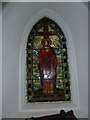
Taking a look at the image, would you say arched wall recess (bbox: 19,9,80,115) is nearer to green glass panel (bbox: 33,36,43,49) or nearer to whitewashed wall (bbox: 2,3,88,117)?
whitewashed wall (bbox: 2,3,88,117)

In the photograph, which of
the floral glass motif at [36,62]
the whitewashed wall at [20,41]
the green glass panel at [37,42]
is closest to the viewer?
the whitewashed wall at [20,41]

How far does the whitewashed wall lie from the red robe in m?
0.49

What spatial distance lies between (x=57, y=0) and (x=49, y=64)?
1.20 metres

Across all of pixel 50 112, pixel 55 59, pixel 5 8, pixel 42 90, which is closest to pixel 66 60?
pixel 55 59

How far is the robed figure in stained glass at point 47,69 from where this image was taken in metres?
4.49

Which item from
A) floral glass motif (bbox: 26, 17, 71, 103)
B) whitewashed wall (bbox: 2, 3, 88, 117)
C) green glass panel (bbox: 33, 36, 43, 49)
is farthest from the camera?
green glass panel (bbox: 33, 36, 43, 49)

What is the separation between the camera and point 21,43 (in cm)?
432

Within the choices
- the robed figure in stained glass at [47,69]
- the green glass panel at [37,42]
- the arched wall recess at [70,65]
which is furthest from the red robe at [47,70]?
the arched wall recess at [70,65]

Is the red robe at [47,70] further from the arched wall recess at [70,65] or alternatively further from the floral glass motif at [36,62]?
the arched wall recess at [70,65]

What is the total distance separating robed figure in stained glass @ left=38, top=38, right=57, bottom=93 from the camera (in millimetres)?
4492

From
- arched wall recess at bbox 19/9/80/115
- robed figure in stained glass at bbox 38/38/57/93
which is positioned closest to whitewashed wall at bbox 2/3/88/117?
arched wall recess at bbox 19/9/80/115

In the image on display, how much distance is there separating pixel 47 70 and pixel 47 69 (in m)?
0.02

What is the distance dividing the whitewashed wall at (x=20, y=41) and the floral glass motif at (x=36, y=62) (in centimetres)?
30

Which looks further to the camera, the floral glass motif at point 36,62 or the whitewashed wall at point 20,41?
the floral glass motif at point 36,62
